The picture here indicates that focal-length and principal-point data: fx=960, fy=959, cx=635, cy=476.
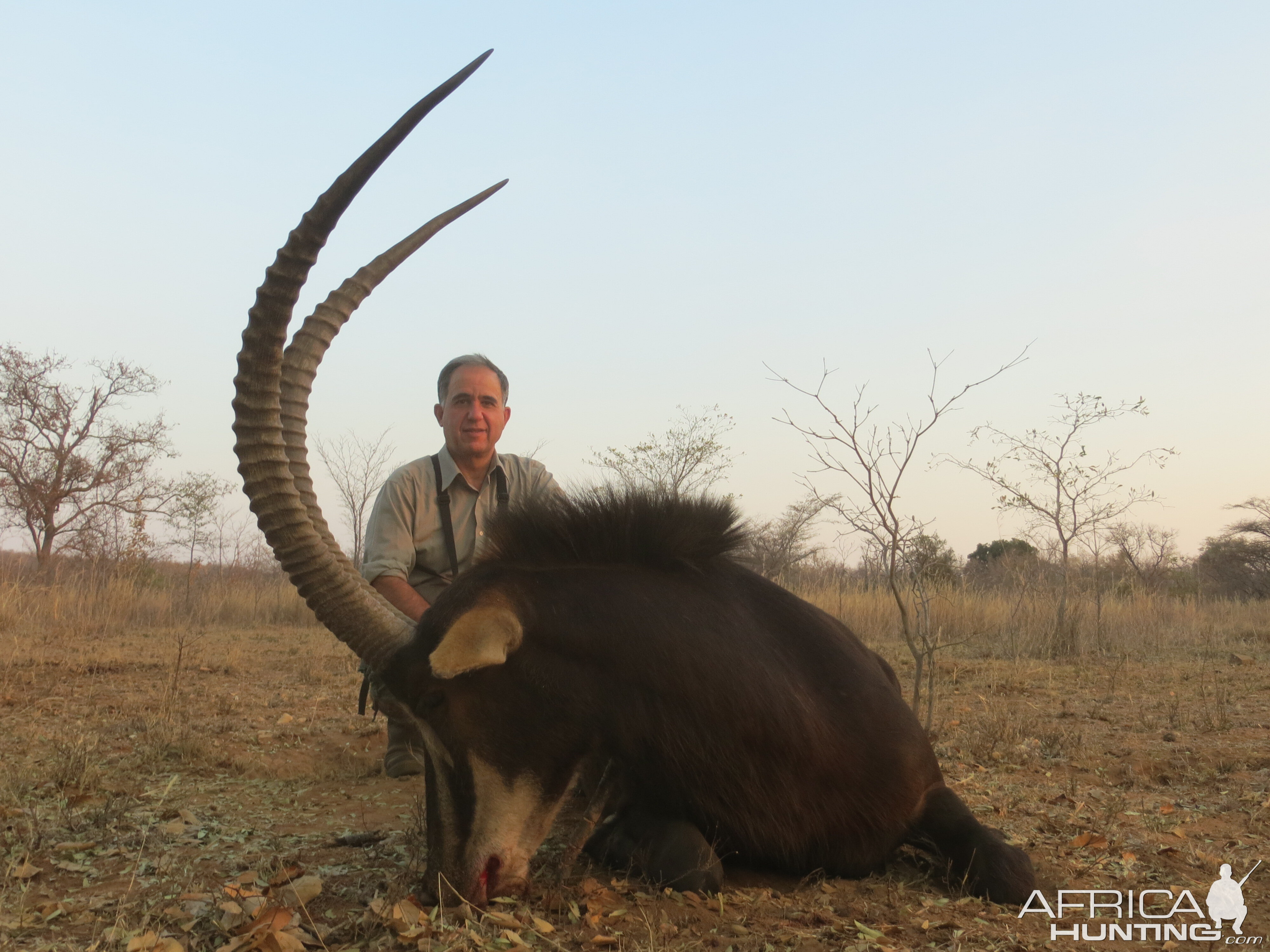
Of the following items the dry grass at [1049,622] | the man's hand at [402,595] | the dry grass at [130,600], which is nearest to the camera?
the man's hand at [402,595]

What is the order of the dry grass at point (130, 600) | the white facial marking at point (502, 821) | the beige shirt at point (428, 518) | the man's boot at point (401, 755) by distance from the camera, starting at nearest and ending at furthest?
the white facial marking at point (502, 821)
the man's boot at point (401, 755)
the beige shirt at point (428, 518)
the dry grass at point (130, 600)

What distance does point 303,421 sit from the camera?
3.07 meters

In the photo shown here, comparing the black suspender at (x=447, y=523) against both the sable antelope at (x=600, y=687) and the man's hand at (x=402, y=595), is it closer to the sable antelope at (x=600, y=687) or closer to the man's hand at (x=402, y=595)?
the man's hand at (x=402, y=595)

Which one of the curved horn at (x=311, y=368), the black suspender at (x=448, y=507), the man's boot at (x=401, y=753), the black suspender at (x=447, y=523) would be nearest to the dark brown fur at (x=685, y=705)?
the curved horn at (x=311, y=368)

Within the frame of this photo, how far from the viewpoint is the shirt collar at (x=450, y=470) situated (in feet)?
17.0

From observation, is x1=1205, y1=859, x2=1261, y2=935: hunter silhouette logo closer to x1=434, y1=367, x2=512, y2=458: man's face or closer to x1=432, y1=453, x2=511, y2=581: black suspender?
x1=432, y1=453, x2=511, y2=581: black suspender

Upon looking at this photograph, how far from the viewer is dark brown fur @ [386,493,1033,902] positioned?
280cm

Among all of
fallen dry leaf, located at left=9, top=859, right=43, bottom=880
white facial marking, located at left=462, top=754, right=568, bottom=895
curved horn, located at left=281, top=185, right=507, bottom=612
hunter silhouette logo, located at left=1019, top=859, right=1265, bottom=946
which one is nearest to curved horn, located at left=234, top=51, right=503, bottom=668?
curved horn, located at left=281, top=185, right=507, bottom=612

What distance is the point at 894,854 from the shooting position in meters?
3.32

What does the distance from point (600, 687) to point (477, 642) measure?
0.44 m

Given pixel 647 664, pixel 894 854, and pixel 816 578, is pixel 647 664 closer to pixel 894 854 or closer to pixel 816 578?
pixel 894 854

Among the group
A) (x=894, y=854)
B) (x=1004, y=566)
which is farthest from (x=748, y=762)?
(x=1004, y=566)

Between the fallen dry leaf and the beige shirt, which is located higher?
the beige shirt

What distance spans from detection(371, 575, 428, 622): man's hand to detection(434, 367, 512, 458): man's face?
814mm
